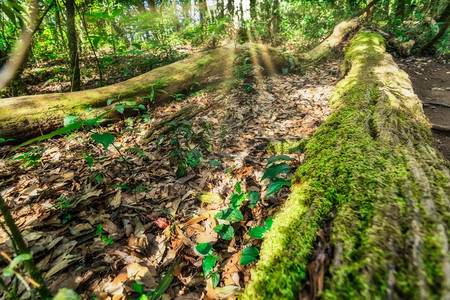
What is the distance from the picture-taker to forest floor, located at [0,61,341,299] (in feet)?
5.06

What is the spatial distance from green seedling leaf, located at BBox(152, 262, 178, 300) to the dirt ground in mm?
3752

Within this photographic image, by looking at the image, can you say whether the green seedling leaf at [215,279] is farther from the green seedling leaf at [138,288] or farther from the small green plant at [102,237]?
the small green plant at [102,237]

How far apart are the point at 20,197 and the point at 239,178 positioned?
245 centimetres

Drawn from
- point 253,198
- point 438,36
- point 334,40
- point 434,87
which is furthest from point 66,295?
point 438,36

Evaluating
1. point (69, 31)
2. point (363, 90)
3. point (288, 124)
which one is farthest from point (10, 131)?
point (363, 90)

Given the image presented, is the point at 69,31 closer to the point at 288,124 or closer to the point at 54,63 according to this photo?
the point at 54,63

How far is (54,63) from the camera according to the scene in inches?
258

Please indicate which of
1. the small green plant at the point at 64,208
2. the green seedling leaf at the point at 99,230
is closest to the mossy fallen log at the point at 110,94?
the small green plant at the point at 64,208

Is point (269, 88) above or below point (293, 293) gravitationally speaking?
above

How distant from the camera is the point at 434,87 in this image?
16.1 ft

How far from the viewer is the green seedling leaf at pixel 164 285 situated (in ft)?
4.50

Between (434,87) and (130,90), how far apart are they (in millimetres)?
6980

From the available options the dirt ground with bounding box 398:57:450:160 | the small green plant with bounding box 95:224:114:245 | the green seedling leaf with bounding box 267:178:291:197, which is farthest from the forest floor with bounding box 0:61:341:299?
the dirt ground with bounding box 398:57:450:160

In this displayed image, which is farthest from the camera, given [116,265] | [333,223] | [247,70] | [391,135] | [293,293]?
[247,70]
